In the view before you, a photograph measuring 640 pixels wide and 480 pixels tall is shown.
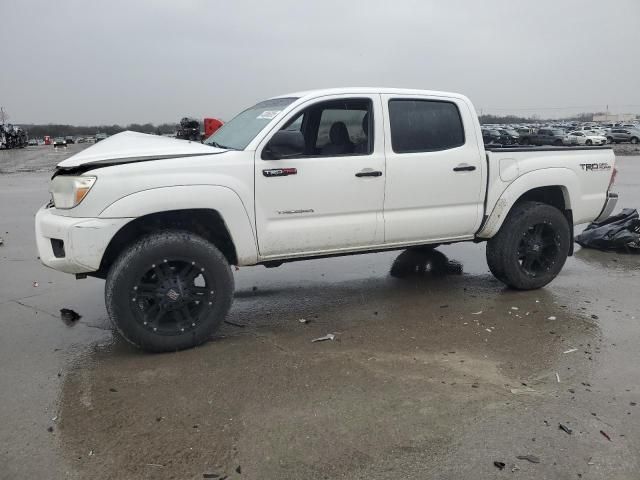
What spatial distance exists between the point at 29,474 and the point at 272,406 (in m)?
1.30

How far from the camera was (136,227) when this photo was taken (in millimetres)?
4148

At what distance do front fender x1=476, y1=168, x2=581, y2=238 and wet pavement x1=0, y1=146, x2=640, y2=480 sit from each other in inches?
29.1

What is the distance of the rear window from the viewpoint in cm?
484

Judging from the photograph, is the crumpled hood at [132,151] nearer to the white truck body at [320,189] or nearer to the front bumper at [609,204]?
the white truck body at [320,189]

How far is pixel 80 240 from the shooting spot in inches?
151

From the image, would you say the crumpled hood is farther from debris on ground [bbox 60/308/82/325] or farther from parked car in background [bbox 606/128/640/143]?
parked car in background [bbox 606/128/640/143]

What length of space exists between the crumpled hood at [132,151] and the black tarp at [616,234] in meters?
5.75

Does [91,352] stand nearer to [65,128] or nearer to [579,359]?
[579,359]

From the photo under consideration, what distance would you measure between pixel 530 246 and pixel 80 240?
13.6 feet

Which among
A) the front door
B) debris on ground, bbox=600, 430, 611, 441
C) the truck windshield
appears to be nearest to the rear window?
the front door

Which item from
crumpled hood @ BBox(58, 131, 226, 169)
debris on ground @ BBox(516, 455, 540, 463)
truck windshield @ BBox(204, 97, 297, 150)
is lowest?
debris on ground @ BBox(516, 455, 540, 463)

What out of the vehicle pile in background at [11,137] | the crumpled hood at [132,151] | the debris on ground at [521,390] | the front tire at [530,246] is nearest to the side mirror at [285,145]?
the crumpled hood at [132,151]

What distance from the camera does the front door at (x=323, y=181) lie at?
14.1ft

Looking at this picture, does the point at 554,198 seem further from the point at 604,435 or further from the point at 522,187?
the point at 604,435
